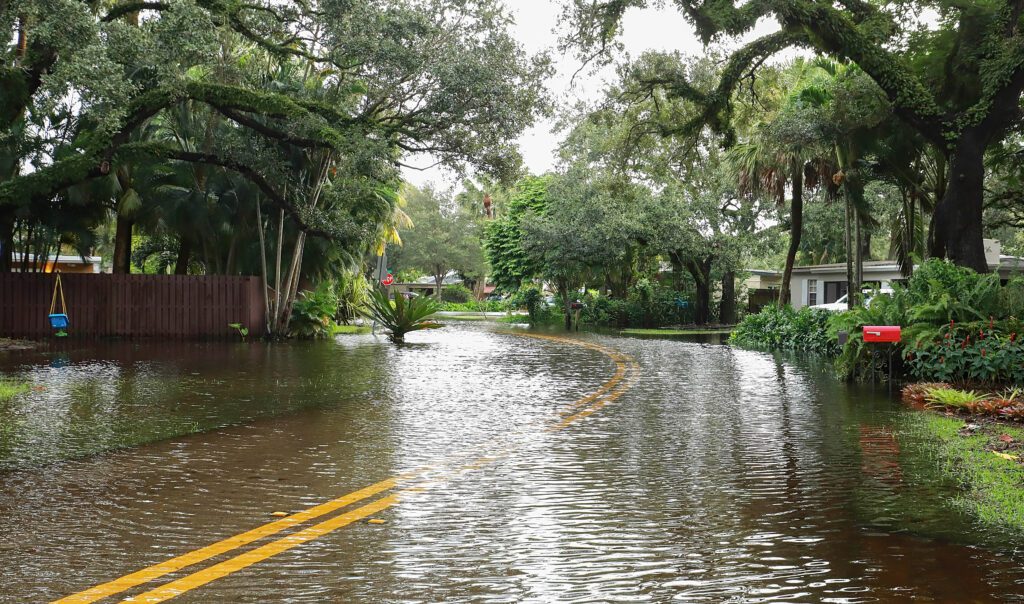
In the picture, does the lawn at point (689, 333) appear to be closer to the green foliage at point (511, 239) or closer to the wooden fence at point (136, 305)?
the wooden fence at point (136, 305)

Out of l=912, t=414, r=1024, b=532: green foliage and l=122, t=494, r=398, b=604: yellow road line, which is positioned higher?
l=912, t=414, r=1024, b=532: green foliage

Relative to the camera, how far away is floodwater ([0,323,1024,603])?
473cm

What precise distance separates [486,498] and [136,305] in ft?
81.6

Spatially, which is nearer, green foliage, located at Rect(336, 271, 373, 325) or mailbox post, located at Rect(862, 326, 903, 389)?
mailbox post, located at Rect(862, 326, 903, 389)

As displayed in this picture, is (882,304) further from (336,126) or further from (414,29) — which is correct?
(336,126)

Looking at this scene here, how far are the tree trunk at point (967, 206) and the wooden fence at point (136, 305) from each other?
19.8 m

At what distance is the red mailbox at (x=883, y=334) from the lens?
14.3m

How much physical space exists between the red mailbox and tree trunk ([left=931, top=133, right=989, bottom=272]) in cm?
561

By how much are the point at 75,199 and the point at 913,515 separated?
27.7 meters

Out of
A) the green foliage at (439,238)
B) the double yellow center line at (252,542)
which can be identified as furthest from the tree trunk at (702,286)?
the green foliage at (439,238)

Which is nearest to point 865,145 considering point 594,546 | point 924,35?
point 924,35

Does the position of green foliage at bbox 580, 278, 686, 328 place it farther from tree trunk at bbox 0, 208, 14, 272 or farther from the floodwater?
the floodwater

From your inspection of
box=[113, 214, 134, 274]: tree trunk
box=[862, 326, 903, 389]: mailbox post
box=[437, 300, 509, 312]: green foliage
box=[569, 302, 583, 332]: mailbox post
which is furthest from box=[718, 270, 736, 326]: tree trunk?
box=[437, 300, 509, 312]: green foliage

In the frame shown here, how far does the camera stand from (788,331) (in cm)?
2569
